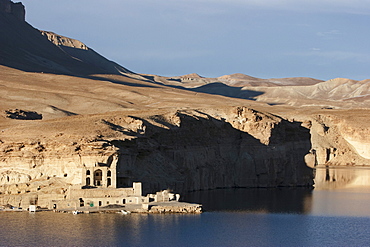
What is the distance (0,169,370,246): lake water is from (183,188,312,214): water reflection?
114mm

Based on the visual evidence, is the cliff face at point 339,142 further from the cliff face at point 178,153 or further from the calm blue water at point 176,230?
the calm blue water at point 176,230

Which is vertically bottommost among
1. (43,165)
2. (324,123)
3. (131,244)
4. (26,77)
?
(131,244)

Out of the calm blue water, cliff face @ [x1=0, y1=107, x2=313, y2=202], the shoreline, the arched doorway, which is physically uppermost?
cliff face @ [x1=0, y1=107, x2=313, y2=202]

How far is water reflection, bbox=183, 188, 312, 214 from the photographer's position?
7069cm

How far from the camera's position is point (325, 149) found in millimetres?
138125

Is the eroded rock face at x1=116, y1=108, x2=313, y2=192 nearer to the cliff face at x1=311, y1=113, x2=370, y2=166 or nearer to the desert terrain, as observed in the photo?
the desert terrain

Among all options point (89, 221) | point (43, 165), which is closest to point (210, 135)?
point (43, 165)

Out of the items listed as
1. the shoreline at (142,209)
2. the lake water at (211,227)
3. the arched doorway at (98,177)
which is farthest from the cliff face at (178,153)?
the lake water at (211,227)

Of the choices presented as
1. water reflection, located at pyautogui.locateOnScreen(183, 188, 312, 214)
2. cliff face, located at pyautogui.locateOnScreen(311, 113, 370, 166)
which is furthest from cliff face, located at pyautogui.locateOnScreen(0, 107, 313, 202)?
cliff face, located at pyautogui.locateOnScreen(311, 113, 370, 166)

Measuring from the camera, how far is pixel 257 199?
79.5 meters

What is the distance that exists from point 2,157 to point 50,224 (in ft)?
43.6

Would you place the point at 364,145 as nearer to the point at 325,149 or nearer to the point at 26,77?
the point at 325,149

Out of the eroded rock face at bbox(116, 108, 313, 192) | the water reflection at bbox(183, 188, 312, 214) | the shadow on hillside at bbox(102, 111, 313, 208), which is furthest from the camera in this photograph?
the eroded rock face at bbox(116, 108, 313, 192)

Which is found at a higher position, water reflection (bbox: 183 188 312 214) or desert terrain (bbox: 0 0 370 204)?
desert terrain (bbox: 0 0 370 204)
